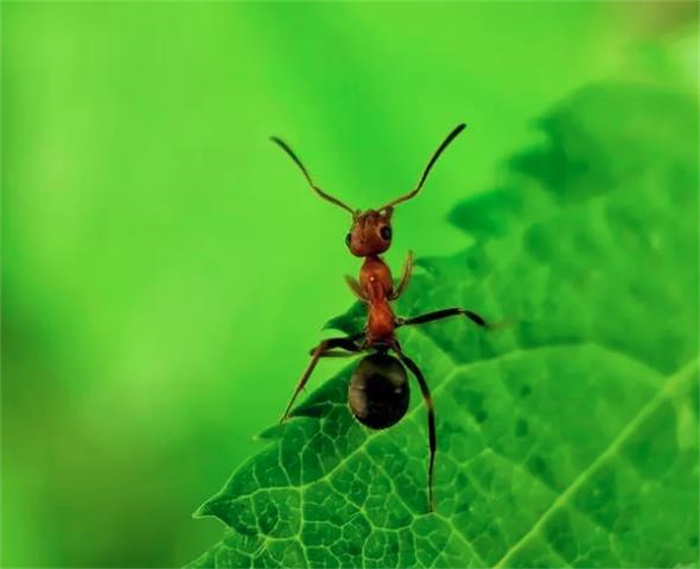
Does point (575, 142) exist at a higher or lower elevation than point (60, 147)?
lower

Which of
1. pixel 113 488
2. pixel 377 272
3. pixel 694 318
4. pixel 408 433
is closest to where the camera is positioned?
pixel 694 318

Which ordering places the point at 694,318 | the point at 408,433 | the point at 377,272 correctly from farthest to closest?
the point at 377,272
the point at 408,433
the point at 694,318

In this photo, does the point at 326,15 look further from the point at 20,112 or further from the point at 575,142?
the point at 575,142

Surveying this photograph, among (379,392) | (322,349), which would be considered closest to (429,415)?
(379,392)

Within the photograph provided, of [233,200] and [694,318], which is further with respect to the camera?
[233,200]

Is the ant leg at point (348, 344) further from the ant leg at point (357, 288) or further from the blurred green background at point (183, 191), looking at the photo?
the blurred green background at point (183, 191)

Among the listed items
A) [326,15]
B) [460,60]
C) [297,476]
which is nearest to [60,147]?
[326,15]

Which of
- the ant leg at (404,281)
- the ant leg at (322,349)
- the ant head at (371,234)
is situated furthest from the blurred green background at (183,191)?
the ant leg at (404,281)

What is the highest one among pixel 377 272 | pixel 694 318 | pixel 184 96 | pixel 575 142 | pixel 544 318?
pixel 184 96
